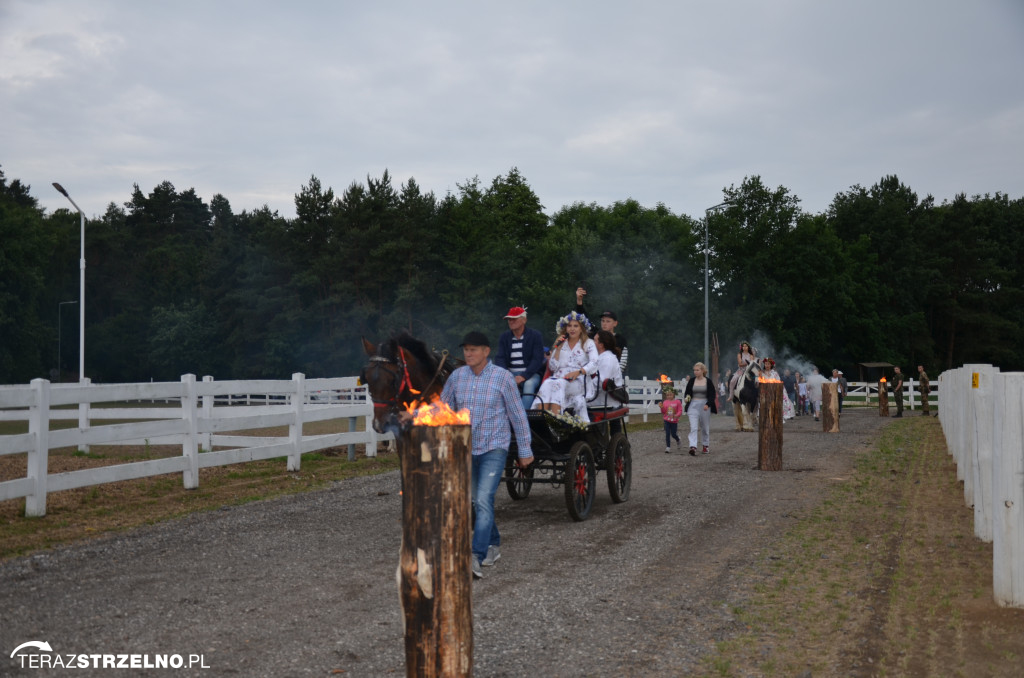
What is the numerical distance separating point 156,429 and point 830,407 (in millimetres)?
18403

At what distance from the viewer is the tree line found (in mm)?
61375

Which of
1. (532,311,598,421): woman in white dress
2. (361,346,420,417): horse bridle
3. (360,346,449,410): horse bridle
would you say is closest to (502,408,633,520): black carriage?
(532,311,598,421): woman in white dress

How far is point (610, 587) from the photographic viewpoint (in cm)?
700

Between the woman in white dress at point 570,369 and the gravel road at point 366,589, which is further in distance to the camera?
the woman in white dress at point 570,369

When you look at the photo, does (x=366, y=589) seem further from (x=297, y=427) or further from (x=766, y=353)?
(x=766, y=353)

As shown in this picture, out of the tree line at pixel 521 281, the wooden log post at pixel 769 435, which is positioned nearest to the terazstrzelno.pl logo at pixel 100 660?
the wooden log post at pixel 769 435

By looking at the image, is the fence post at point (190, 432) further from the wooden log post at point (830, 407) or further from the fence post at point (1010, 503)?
the wooden log post at point (830, 407)

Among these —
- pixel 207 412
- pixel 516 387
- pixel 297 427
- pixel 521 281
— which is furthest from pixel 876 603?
pixel 521 281

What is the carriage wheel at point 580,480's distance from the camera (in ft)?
31.7

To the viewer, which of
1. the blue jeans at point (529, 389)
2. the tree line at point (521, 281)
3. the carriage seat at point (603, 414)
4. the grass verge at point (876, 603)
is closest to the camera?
the grass verge at point (876, 603)

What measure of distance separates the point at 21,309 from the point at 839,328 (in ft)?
192

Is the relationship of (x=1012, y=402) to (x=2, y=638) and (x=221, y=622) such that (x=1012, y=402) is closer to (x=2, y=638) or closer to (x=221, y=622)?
(x=221, y=622)

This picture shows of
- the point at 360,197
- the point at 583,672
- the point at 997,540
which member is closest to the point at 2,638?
the point at 583,672

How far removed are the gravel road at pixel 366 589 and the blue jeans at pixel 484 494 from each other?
1.08ft
